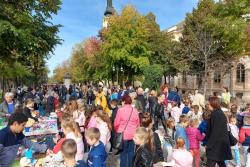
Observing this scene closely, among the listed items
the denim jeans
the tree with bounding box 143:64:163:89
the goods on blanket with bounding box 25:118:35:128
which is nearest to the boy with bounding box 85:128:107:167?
the denim jeans

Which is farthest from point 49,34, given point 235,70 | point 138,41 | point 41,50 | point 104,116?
point 235,70

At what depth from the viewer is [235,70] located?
49.0m

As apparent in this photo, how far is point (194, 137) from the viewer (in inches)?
365

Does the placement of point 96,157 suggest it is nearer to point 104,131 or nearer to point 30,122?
point 104,131

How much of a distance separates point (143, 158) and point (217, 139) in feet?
7.11

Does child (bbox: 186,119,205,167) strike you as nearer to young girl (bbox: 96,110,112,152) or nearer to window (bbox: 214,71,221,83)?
young girl (bbox: 96,110,112,152)

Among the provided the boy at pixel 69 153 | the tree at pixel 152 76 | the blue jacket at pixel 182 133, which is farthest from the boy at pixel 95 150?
the tree at pixel 152 76

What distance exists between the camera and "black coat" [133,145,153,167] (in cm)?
572

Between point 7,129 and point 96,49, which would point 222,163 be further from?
point 96,49

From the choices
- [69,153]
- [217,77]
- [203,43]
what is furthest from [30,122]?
[217,77]

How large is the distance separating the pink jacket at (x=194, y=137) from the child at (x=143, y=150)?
3350mm

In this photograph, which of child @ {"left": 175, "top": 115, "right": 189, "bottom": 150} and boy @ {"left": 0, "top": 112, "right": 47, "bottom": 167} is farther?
child @ {"left": 175, "top": 115, "right": 189, "bottom": 150}

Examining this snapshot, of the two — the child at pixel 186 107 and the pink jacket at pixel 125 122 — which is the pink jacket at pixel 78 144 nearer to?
the pink jacket at pixel 125 122

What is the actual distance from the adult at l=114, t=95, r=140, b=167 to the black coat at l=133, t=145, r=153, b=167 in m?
2.81
